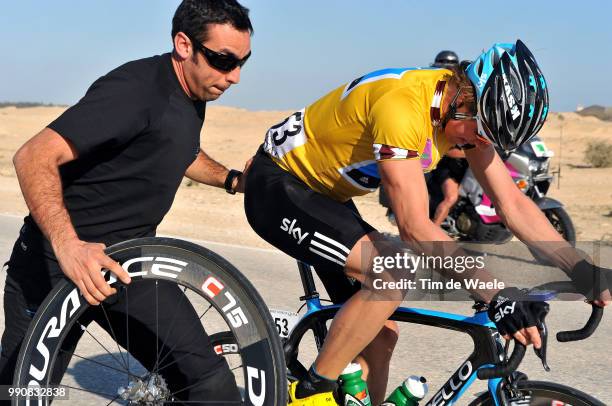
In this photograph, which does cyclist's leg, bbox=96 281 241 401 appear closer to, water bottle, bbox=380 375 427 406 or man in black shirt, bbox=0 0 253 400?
man in black shirt, bbox=0 0 253 400

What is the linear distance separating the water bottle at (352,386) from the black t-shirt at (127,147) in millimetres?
1112

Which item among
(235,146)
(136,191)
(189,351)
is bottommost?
(235,146)

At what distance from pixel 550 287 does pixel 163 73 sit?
5.85 ft

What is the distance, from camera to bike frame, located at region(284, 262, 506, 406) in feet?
12.4

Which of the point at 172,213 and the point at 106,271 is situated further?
the point at 172,213

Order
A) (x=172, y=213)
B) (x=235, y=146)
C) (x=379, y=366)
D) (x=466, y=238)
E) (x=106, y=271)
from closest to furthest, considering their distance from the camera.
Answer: (x=106, y=271) < (x=379, y=366) < (x=466, y=238) < (x=172, y=213) < (x=235, y=146)

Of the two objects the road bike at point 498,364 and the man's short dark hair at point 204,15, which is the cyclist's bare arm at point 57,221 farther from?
the road bike at point 498,364

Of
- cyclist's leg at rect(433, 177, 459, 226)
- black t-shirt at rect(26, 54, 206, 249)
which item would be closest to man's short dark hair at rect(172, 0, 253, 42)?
black t-shirt at rect(26, 54, 206, 249)

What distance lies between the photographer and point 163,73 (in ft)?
11.8

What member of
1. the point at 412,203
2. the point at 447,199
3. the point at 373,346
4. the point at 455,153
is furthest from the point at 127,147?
the point at 447,199

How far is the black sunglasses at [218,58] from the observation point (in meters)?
3.56

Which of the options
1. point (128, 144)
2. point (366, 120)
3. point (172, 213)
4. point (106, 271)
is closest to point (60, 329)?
point (106, 271)

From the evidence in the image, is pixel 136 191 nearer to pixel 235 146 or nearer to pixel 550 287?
pixel 550 287

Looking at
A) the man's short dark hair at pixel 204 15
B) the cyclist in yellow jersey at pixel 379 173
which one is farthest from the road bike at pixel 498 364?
the man's short dark hair at pixel 204 15
